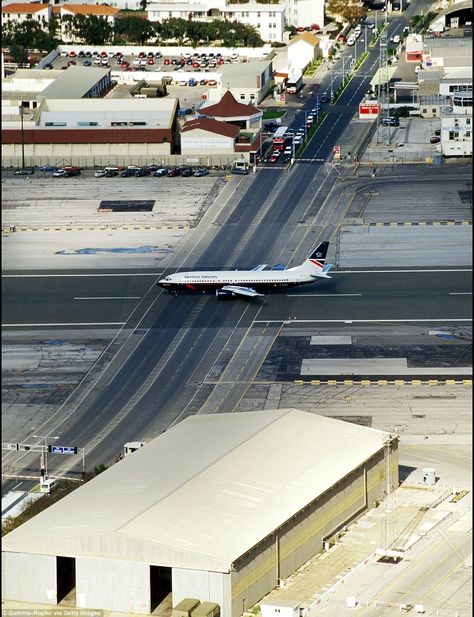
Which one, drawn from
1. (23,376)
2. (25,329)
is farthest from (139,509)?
(25,329)

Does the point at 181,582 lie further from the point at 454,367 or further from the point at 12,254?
the point at 12,254

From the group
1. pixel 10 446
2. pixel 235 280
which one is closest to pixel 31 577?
pixel 10 446

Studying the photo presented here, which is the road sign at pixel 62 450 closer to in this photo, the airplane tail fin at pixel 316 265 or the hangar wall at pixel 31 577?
the hangar wall at pixel 31 577

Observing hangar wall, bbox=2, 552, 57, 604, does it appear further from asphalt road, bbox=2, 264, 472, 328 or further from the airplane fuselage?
the airplane fuselage

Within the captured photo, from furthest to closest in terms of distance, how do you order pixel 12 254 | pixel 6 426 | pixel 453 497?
pixel 12 254 < pixel 6 426 < pixel 453 497

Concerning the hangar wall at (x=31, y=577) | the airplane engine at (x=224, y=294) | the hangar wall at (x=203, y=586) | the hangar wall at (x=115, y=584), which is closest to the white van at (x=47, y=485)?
the hangar wall at (x=31, y=577)
